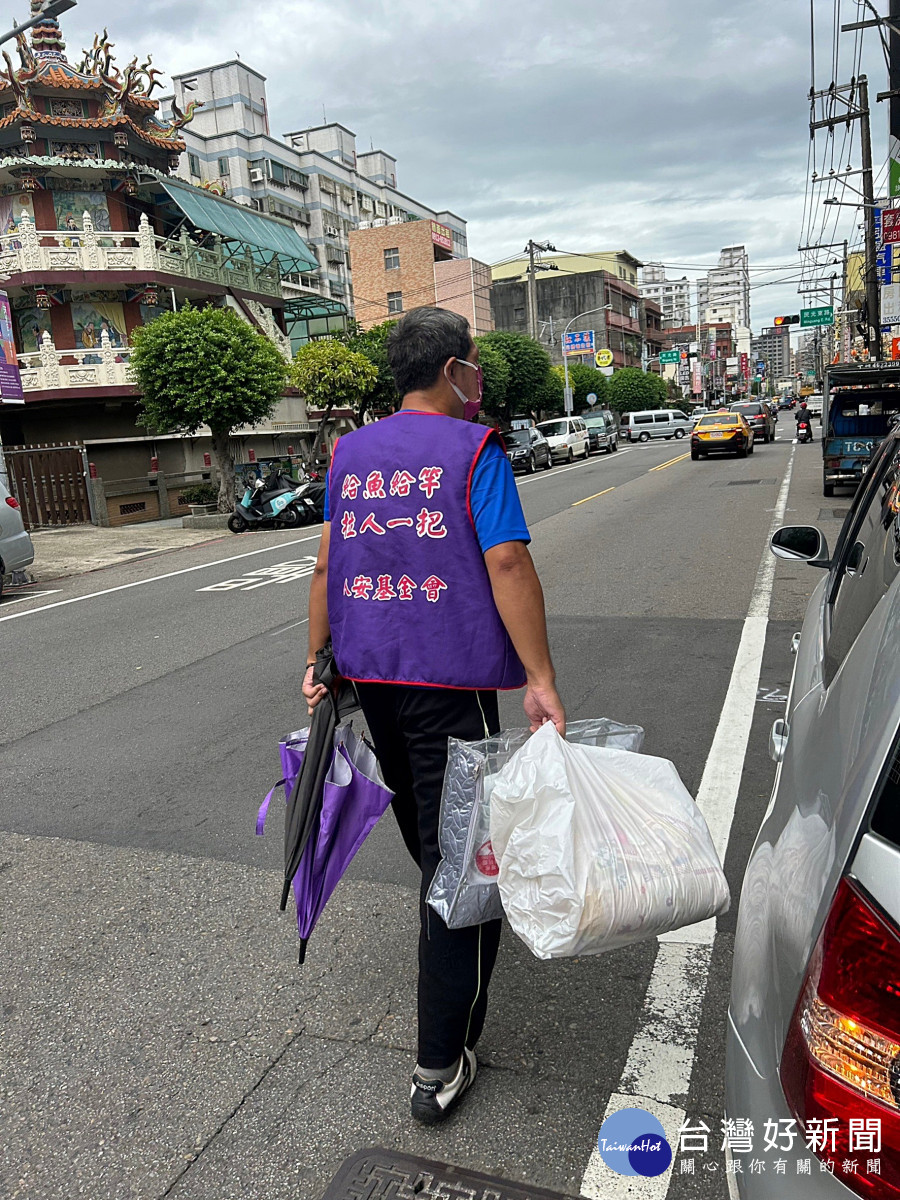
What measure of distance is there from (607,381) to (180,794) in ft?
223

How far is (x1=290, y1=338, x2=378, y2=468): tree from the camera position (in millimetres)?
30156

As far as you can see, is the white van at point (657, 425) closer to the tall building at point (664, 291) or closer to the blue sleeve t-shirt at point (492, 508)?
the blue sleeve t-shirt at point (492, 508)

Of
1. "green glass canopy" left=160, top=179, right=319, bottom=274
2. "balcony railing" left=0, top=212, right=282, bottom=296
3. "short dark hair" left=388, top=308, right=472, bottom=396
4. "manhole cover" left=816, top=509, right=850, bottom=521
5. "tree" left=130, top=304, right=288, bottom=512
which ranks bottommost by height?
"manhole cover" left=816, top=509, right=850, bottom=521

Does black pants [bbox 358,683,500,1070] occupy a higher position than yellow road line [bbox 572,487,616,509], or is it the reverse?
black pants [bbox 358,683,500,1070]

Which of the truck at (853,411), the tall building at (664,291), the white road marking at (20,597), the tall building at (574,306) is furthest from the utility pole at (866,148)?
the tall building at (664,291)

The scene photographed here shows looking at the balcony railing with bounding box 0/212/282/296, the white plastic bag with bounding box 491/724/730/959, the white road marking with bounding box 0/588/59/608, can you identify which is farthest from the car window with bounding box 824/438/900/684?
the balcony railing with bounding box 0/212/282/296

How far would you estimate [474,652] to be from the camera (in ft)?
7.61

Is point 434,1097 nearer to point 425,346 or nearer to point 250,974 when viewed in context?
point 250,974

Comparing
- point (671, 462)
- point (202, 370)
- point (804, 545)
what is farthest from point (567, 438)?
point (804, 545)

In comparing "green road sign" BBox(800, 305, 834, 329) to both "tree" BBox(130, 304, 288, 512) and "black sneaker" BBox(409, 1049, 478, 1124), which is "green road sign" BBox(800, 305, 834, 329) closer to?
"tree" BBox(130, 304, 288, 512)

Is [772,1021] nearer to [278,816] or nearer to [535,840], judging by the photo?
[535,840]

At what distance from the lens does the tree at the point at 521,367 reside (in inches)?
1942

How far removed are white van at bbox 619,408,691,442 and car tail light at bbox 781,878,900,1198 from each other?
181 feet

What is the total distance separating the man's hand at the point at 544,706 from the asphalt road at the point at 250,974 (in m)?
0.99
